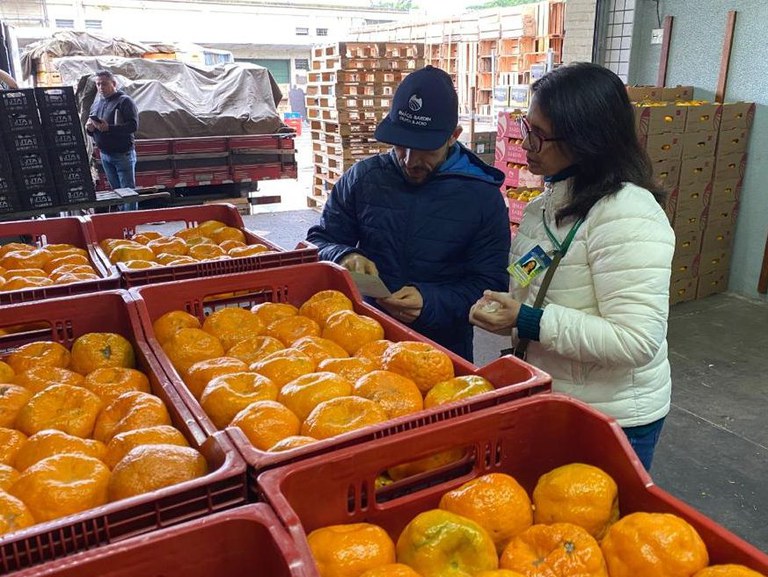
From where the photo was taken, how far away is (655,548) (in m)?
0.95

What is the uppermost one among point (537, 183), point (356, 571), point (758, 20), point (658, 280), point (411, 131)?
point (758, 20)

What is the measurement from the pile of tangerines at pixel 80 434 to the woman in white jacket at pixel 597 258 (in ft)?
3.09

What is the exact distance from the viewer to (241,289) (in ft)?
6.63

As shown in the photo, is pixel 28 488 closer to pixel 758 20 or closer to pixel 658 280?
pixel 658 280

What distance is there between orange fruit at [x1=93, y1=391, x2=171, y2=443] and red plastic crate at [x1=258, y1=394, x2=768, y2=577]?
42 centimetres

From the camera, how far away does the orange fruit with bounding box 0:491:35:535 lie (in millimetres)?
943

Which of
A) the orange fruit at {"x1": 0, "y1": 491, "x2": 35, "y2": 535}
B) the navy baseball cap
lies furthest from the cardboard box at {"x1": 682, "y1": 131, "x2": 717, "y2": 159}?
A: the orange fruit at {"x1": 0, "y1": 491, "x2": 35, "y2": 535}

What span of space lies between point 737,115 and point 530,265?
4.88 m

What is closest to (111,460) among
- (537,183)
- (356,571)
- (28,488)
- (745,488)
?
(28,488)

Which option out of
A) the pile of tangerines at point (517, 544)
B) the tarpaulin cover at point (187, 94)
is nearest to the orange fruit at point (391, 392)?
the pile of tangerines at point (517, 544)

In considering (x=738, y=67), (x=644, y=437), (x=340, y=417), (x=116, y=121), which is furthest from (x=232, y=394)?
(x=116, y=121)

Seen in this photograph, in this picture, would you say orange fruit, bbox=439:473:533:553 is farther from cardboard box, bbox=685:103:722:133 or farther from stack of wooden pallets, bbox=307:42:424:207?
stack of wooden pallets, bbox=307:42:424:207

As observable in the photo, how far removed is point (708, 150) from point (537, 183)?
1.45m

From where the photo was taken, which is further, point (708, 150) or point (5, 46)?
point (5, 46)
